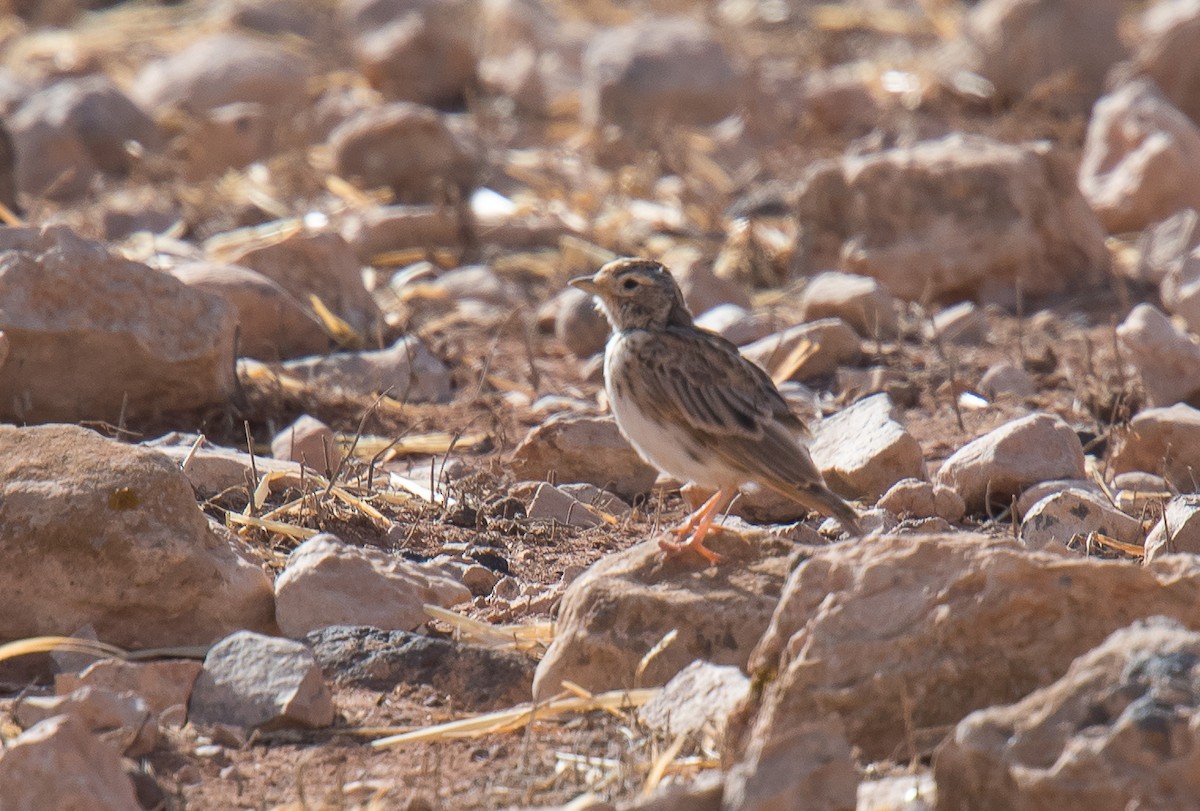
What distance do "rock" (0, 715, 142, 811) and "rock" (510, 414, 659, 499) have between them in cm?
303

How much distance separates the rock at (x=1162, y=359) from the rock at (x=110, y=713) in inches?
186

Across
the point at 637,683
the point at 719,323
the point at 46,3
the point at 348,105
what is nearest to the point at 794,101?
the point at 348,105

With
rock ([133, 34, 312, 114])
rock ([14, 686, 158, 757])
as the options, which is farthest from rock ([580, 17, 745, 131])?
rock ([14, 686, 158, 757])

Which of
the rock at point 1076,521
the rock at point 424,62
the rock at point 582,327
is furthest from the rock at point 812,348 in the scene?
the rock at point 424,62

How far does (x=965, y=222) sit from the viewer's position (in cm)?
934

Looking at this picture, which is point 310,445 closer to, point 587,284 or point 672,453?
point 587,284

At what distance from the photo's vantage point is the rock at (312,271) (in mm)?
8383

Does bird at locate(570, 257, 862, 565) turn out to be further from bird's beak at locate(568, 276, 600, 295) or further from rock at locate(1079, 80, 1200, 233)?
rock at locate(1079, 80, 1200, 233)

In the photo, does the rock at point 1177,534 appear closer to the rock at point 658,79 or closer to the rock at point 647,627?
the rock at point 647,627

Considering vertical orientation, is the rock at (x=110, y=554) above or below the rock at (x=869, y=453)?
above

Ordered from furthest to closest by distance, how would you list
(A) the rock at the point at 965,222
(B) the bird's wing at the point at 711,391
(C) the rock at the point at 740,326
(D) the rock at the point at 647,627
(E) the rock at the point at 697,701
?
1. (A) the rock at the point at 965,222
2. (C) the rock at the point at 740,326
3. (B) the bird's wing at the point at 711,391
4. (D) the rock at the point at 647,627
5. (E) the rock at the point at 697,701

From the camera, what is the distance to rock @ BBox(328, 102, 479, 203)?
36.2 ft

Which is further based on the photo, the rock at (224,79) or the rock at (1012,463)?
the rock at (224,79)

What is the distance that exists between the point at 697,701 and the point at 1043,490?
2.26 meters
